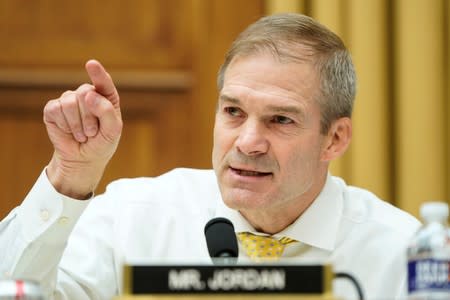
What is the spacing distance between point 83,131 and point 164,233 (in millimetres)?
516

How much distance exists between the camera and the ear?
7.93ft

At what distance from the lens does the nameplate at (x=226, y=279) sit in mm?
1316

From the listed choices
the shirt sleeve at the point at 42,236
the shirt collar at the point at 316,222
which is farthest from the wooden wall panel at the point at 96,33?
the shirt sleeve at the point at 42,236

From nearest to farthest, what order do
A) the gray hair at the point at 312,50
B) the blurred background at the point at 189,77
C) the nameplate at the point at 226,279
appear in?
the nameplate at the point at 226,279
the gray hair at the point at 312,50
the blurred background at the point at 189,77

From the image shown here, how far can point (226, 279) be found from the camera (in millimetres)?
1318

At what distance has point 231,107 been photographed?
2266 mm

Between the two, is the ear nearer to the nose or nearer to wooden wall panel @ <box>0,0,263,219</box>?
the nose

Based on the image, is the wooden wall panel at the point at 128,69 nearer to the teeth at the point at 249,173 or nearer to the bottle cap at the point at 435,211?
the teeth at the point at 249,173

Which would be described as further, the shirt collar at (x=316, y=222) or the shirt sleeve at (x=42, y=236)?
the shirt collar at (x=316, y=222)

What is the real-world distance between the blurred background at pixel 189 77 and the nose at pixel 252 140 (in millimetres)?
1191

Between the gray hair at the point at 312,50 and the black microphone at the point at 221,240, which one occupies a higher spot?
the gray hair at the point at 312,50

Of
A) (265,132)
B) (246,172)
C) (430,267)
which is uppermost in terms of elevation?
(265,132)

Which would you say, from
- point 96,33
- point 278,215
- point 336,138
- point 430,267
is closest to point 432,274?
point 430,267

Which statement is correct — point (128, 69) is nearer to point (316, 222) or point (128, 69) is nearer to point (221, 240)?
point (316, 222)
